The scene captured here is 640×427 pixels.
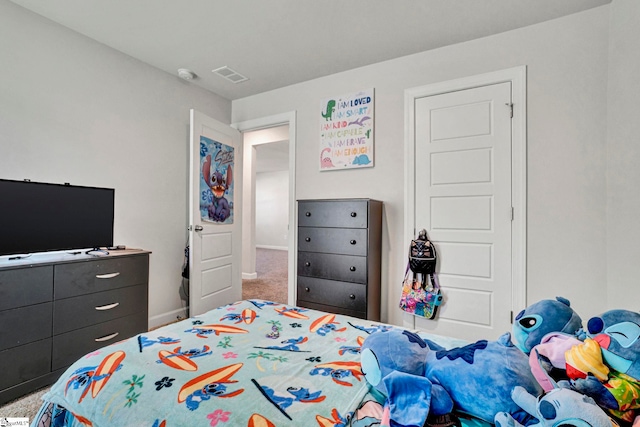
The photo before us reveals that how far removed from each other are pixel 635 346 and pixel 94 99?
351cm

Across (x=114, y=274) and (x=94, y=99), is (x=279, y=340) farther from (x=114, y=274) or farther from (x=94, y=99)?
(x=94, y=99)

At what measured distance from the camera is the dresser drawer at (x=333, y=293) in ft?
8.41

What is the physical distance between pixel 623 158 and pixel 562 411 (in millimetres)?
2010

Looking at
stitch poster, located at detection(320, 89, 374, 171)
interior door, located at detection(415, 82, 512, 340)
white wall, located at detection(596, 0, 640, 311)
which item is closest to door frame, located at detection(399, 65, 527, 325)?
interior door, located at detection(415, 82, 512, 340)

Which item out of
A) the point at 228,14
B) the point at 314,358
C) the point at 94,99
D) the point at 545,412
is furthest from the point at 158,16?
the point at 545,412

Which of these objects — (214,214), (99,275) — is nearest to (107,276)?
(99,275)

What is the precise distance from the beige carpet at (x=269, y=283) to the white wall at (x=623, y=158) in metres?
3.13

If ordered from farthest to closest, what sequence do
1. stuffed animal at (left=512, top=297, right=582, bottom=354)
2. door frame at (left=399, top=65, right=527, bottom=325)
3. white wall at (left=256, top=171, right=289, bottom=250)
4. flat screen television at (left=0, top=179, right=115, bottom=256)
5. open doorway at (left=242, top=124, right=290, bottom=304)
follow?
white wall at (left=256, top=171, right=289, bottom=250), open doorway at (left=242, top=124, right=290, bottom=304), door frame at (left=399, top=65, right=527, bottom=325), flat screen television at (left=0, top=179, right=115, bottom=256), stuffed animal at (left=512, top=297, right=582, bottom=354)

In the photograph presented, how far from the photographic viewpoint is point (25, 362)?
180 centimetres

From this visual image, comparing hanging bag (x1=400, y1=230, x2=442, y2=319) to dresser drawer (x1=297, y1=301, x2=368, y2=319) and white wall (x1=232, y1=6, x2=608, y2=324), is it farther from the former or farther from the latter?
white wall (x1=232, y1=6, x2=608, y2=324)

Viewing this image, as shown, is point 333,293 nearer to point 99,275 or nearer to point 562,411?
point 99,275

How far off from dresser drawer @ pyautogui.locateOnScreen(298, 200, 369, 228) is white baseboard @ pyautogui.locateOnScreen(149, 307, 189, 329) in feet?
5.55

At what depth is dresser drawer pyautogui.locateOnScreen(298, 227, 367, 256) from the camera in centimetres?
260

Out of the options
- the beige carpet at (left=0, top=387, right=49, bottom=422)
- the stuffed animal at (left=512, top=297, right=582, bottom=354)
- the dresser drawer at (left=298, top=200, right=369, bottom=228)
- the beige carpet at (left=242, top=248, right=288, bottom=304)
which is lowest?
the beige carpet at (left=242, top=248, right=288, bottom=304)
